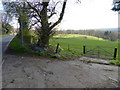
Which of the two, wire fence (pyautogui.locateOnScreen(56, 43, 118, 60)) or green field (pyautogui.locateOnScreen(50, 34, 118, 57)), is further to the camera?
green field (pyautogui.locateOnScreen(50, 34, 118, 57))

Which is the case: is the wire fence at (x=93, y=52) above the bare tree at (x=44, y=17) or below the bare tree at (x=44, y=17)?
below

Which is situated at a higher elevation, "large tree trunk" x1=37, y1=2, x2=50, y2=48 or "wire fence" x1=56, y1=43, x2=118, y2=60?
"large tree trunk" x1=37, y1=2, x2=50, y2=48

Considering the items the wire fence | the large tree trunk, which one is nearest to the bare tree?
the large tree trunk

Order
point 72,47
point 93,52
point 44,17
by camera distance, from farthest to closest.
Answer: point 72,47, point 93,52, point 44,17

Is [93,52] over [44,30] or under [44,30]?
under

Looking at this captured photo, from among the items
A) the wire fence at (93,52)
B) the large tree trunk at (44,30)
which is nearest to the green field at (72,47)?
the wire fence at (93,52)

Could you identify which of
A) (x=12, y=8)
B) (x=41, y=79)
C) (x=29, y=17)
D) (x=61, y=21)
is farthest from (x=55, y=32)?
(x=41, y=79)

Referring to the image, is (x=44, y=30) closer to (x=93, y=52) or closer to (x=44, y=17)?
(x=44, y=17)

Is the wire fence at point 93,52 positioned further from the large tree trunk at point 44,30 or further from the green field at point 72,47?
the large tree trunk at point 44,30

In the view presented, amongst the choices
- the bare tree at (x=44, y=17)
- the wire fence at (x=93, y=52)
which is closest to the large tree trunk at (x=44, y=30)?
the bare tree at (x=44, y=17)

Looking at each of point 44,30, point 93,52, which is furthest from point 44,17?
point 93,52

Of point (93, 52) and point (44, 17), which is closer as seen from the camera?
point (44, 17)

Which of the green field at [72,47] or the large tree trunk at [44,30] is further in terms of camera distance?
the green field at [72,47]

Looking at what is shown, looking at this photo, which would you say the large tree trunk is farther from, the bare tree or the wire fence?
the wire fence
